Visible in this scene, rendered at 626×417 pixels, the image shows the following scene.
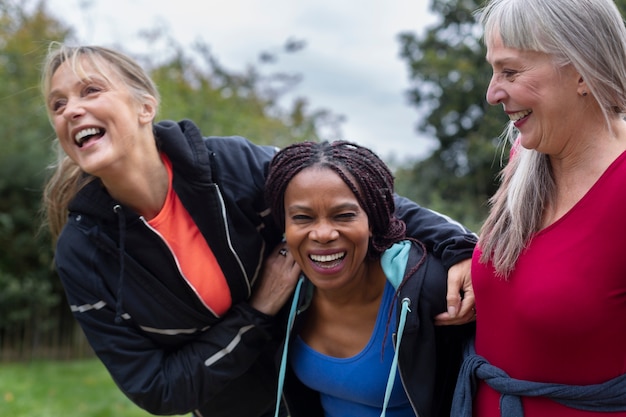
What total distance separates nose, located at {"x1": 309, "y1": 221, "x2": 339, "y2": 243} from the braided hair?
0.15 metres

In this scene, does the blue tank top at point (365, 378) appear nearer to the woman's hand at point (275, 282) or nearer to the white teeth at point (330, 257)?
the white teeth at point (330, 257)

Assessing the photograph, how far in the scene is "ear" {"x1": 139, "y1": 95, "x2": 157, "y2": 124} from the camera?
328cm

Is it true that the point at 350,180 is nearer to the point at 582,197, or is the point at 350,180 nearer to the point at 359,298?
the point at 359,298

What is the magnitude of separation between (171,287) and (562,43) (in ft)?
6.23

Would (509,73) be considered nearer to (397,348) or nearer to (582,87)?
(582,87)

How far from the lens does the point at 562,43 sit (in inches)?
77.0

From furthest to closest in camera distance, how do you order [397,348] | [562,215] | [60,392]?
[60,392]
[397,348]
[562,215]

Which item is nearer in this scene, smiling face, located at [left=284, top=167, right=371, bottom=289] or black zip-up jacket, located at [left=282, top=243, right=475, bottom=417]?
black zip-up jacket, located at [left=282, top=243, right=475, bottom=417]

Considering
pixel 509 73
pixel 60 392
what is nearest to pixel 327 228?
pixel 509 73

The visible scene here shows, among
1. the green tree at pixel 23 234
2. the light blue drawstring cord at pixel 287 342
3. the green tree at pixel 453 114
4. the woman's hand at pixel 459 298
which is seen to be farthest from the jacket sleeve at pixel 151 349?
the green tree at pixel 23 234

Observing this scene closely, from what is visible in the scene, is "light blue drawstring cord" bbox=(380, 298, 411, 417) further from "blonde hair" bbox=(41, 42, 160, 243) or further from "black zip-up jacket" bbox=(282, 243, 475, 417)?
"blonde hair" bbox=(41, 42, 160, 243)

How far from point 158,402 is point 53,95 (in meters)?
1.42

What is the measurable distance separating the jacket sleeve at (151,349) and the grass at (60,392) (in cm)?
369

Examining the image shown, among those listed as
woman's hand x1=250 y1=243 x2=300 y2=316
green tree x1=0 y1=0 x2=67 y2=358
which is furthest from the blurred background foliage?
woman's hand x1=250 y1=243 x2=300 y2=316
